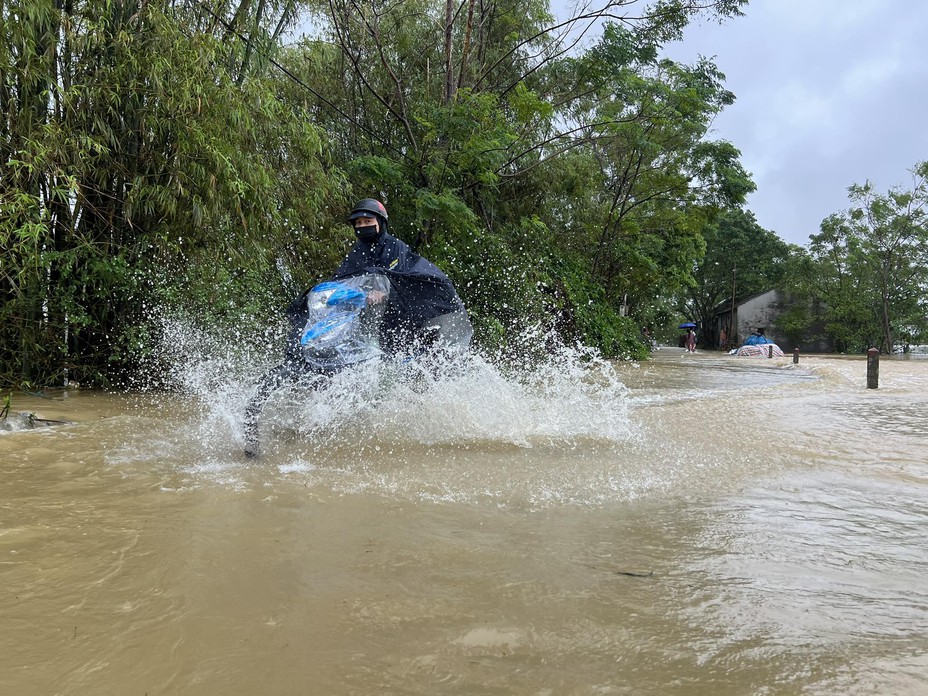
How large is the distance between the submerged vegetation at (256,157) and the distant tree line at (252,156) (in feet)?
0.10

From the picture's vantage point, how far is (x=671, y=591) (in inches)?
93.0

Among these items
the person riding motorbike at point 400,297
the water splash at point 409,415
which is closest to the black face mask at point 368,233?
the person riding motorbike at point 400,297

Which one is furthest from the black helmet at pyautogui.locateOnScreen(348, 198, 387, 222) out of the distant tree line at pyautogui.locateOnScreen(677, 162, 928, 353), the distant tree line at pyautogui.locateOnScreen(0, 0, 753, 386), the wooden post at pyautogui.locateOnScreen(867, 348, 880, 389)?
the distant tree line at pyautogui.locateOnScreen(677, 162, 928, 353)

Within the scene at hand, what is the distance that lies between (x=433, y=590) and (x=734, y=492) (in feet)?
6.89

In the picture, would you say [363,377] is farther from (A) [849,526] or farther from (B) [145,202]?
(B) [145,202]

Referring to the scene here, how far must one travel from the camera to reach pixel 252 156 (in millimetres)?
7969

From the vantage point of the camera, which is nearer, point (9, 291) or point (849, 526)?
point (849, 526)

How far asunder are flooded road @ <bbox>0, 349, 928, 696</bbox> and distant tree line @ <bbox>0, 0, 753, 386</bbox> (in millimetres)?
2823

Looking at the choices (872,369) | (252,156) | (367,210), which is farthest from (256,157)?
(872,369)

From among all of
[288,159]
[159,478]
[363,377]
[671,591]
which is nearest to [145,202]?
[288,159]

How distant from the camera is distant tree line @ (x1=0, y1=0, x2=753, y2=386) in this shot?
6914mm

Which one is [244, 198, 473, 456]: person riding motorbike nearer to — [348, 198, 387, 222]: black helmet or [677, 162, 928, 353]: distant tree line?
[348, 198, 387, 222]: black helmet

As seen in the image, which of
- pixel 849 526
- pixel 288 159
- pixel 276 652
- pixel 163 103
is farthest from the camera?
pixel 288 159

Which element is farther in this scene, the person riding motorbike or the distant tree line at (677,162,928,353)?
the distant tree line at (677,162,928,353)
